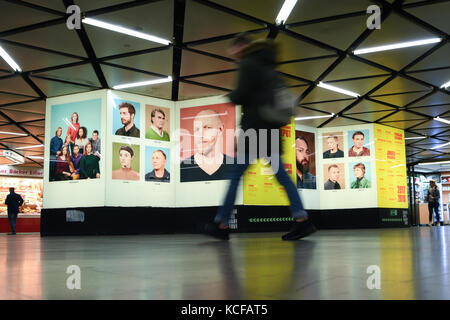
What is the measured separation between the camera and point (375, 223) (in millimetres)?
15273

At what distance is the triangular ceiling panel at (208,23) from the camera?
24.4 ft

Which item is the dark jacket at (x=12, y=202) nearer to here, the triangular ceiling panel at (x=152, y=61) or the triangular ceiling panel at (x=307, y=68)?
the triangular ceiling panel at (x=152, y=61)

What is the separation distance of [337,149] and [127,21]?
1053 cm

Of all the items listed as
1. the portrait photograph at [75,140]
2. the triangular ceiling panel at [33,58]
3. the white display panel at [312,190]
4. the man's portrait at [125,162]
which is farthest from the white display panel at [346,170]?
the triangular ceiling panel at [33,58]

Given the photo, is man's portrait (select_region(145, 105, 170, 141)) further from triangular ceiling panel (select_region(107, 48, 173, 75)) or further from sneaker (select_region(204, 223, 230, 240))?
sneaker (select_region(204, 223, 230, 240))

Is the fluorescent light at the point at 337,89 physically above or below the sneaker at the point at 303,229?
above

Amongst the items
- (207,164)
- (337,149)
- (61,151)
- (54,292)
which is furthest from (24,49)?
(337,149)

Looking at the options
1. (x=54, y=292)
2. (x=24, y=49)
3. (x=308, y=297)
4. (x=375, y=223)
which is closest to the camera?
(x=308, y=297)

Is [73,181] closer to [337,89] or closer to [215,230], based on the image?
[337,89]

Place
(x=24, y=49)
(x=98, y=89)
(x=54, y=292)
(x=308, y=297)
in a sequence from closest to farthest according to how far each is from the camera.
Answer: (x=308, y=297) < (x=54, y=292) < (x=24, y=49) < (x=98, y=89)

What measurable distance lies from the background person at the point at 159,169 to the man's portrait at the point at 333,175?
22.2 feet

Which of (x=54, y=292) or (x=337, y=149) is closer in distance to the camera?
(x=54, y=292)
